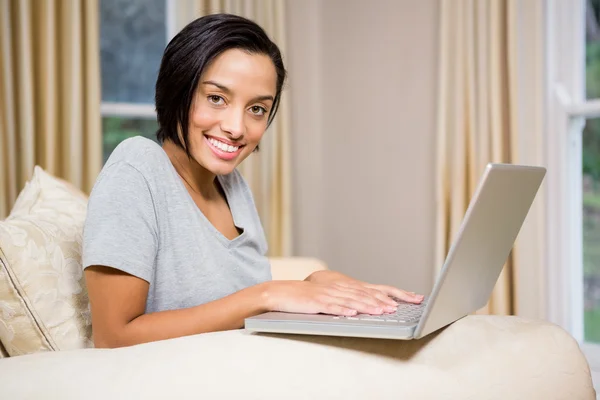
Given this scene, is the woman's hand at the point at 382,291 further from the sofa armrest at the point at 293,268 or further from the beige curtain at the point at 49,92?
the beige curtain at the point at 49,92

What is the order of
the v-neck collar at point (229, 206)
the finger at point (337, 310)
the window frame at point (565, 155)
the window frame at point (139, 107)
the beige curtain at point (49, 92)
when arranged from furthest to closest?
the window frame at point (139, 107)
the window frame at point (565, 155)
the beige curtain at point (49, 92)
the v-neck collar at point (229, 206)
the finger at point (337, 310)

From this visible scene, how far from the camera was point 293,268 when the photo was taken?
1.95 meters

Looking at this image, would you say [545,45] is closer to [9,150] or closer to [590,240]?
[590,240]

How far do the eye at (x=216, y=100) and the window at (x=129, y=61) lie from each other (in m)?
2.06

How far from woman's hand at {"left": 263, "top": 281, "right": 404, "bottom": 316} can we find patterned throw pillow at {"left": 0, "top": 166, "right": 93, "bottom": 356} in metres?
0.37

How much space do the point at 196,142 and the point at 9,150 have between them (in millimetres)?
1590

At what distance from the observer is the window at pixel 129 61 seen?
3297 millimetres

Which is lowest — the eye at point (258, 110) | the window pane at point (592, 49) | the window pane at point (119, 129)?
the window pane at point (119, 129)

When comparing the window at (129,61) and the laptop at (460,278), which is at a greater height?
the window at (129,61)

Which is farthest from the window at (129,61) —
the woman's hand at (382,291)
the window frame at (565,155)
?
the woman's hand at (382,291)

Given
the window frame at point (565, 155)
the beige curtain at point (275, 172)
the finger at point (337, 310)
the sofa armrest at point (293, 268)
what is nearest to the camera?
the finger at point (337, 310)

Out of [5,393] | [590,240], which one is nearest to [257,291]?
[5,393]

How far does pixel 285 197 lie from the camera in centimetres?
358

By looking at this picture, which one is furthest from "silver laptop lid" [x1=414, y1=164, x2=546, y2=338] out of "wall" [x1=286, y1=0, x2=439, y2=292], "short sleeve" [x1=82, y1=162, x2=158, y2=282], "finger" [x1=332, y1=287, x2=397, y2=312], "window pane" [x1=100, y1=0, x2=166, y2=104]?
"window pane" [x1=100, y1=0, x2=166, y2=104]
